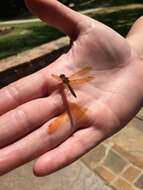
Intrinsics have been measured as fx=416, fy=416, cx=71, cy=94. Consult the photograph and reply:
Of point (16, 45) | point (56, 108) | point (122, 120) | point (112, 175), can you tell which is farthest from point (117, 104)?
point (16, 45)

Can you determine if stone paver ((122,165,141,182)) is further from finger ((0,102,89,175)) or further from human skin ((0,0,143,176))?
finger ((0,102,89,175))

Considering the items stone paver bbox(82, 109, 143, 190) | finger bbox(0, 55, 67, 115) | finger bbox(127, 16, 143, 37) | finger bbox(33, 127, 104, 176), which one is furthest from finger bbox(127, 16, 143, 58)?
stone paver bbox(82, 109, 143, 190)

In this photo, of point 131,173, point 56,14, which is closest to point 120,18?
point 131,173

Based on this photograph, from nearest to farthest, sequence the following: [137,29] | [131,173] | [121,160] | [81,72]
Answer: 1. [81,72]
2. [137,29]
3. [131,173]
4. [121,160]

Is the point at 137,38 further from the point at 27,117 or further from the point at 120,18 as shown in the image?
the point at 120,18

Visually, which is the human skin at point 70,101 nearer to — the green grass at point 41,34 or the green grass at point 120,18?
the green grass at point 41,34

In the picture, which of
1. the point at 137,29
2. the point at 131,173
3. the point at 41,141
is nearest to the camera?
the point at 41,141
